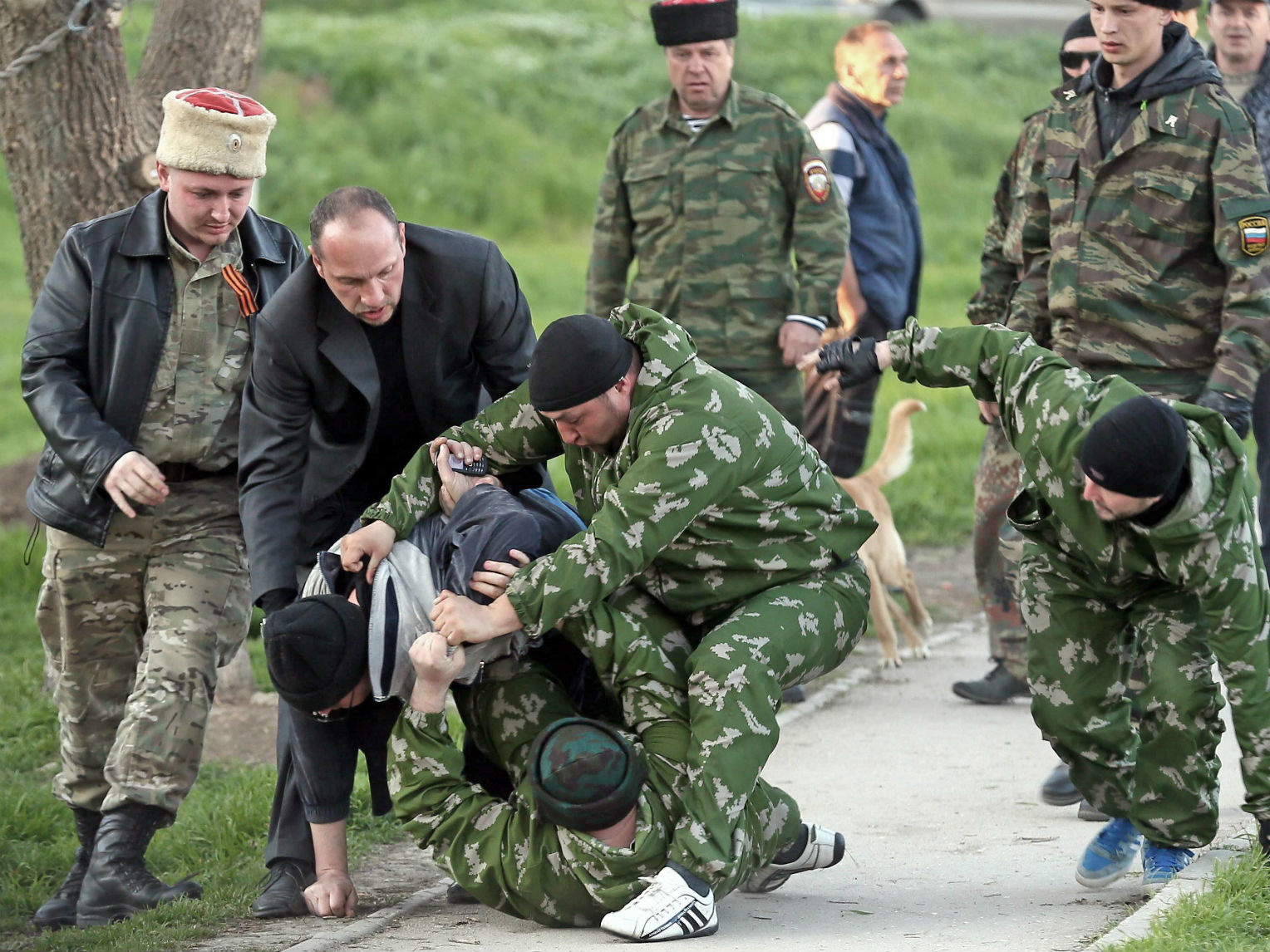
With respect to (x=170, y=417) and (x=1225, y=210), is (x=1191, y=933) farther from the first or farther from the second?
(x=170, y=417)

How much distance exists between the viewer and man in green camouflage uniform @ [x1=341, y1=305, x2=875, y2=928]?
4172 millimetres

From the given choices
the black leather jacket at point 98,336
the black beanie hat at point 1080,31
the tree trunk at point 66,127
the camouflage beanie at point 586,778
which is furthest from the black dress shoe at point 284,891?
the black beanie hat at point 1080,31

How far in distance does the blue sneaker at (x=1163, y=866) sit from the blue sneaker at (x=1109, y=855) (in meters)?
0.07

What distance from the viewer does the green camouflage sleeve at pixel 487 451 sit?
15.2 feet

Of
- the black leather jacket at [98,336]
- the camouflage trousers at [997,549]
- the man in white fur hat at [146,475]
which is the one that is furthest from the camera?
the camouflage trousers at [997,549]

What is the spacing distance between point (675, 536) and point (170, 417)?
1709mm

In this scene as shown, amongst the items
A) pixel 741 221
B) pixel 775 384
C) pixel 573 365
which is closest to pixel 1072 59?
pixel 741 221

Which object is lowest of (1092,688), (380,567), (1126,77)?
(1092,688)

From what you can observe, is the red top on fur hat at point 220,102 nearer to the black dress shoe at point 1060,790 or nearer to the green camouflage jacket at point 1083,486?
the green camouflage jacket at point 1083,486

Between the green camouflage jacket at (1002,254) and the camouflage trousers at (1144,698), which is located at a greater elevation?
the green camouflage jacket at (1002,254)

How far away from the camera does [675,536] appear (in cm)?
426

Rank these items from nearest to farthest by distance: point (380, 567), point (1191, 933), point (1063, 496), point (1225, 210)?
point (1191, 933) → point (1063, 496) → point (380, 567) → point (1225, 210)

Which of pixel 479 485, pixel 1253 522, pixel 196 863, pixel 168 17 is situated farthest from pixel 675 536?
pixel 168 17

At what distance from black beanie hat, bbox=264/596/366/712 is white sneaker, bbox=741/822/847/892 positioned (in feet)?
3.80
